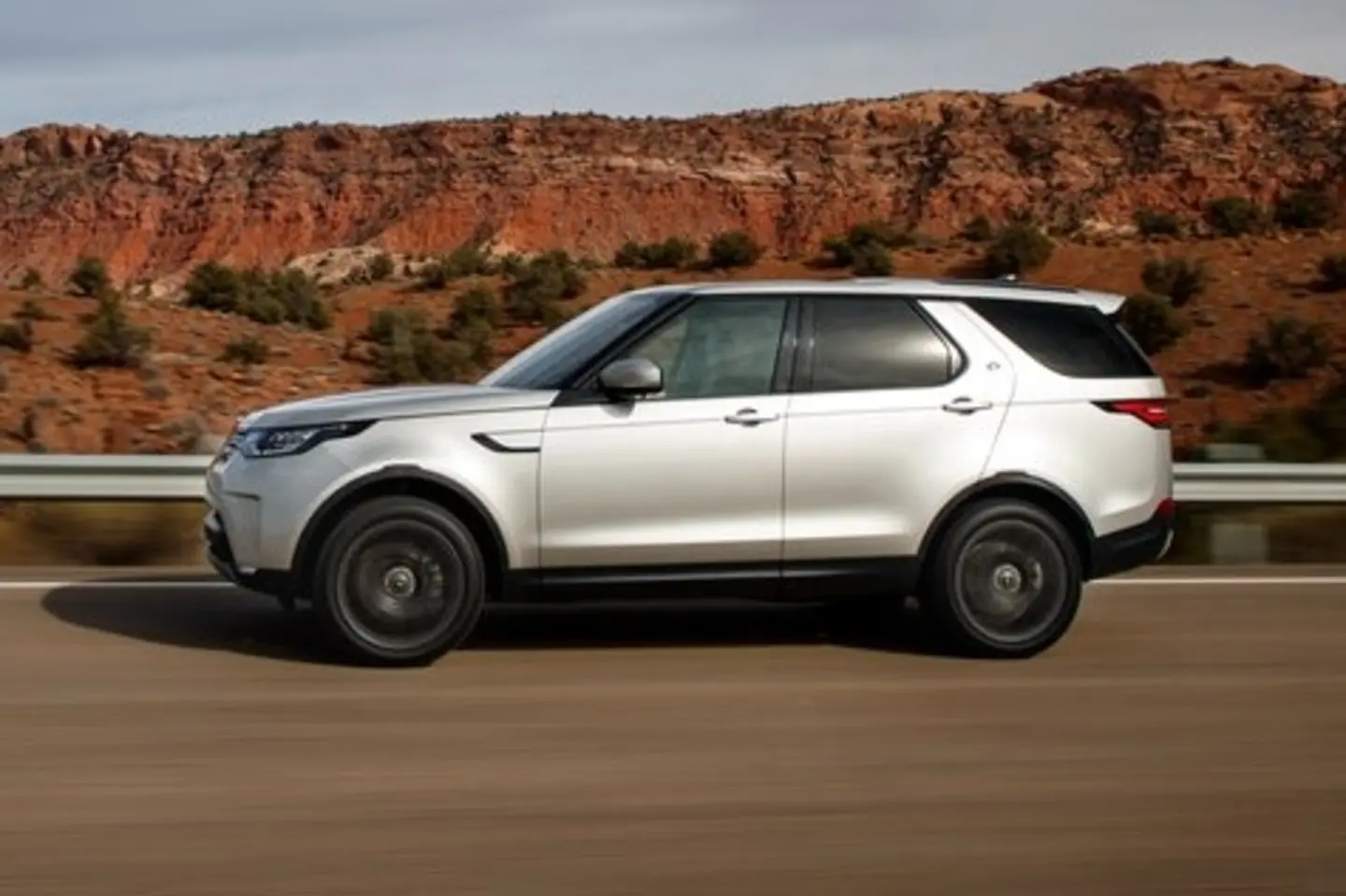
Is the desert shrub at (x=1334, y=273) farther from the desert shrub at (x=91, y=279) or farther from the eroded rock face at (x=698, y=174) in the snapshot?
the desert shrub at (x=91, y=279)

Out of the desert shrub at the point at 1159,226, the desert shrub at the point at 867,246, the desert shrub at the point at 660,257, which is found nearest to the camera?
the desert shrub at the point at 867,246

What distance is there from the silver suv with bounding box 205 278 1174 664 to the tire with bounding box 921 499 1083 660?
1 cm

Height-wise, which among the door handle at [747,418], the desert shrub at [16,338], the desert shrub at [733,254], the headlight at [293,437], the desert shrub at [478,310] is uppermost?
the desert shrub at [733,254]

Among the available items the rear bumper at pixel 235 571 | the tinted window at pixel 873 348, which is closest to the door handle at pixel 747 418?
the tinted window at pixel 873 348

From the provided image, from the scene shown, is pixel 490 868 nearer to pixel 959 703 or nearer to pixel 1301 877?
pixel 1301 877

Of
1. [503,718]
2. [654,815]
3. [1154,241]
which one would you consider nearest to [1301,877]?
[654,815]

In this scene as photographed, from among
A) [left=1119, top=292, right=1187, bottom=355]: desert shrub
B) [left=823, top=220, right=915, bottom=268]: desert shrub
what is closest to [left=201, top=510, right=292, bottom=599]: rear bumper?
[left=1119, top=292, right=1187, bottom=355]: desert shrub

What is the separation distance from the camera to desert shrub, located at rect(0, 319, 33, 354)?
126 feet

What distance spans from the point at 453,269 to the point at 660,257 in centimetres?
807

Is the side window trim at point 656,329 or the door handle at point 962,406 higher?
the side window trim at point 656,329

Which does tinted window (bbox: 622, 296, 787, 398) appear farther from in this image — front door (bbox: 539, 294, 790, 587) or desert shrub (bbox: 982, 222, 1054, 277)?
desert shrub (bbox: 982, 222, 1054, 277)

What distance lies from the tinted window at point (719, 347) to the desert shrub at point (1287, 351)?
35721 millimetres

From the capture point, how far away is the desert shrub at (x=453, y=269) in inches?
2343

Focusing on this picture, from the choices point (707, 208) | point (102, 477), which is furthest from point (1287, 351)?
point (707, 208)
